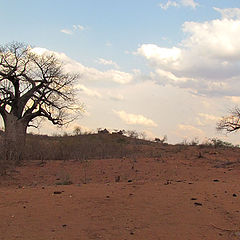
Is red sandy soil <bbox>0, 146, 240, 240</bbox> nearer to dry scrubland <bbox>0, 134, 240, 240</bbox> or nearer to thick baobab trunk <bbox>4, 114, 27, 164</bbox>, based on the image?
dry scrubland <bbox>0, 134, 240, 240</bbox>

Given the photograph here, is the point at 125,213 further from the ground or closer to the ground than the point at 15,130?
closer to the ground

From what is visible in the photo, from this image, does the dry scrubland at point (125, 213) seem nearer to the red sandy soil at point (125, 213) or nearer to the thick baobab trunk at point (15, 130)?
the red sandy soil at point (125, 213)

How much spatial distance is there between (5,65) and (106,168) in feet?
25.3

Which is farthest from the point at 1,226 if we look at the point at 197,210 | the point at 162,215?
the point at 197,210

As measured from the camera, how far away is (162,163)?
1159cm

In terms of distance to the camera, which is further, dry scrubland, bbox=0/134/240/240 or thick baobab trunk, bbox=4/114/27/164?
thick baobab trunk, bbox=4/114/27/164

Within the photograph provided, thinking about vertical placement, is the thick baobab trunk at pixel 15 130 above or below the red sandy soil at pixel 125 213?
above

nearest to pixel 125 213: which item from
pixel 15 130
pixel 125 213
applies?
pixel 125 213

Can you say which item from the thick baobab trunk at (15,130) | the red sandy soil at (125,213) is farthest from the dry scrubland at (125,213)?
the thick baobab trunk at (15,130)

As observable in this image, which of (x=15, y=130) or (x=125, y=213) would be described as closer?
(x=125, y=213)

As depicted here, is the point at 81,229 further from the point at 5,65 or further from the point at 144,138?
the point at 144,138

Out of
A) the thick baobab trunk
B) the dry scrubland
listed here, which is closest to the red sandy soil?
the dry scrubland

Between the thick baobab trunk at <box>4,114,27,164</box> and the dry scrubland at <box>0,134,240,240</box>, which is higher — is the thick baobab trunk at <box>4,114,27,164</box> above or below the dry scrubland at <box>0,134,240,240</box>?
above

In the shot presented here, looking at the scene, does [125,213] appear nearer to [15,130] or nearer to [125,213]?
[125,213]
